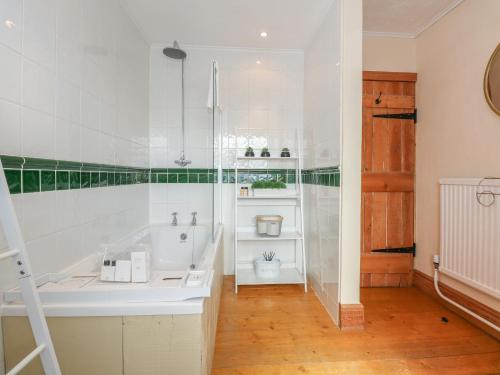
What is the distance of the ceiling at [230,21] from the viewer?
195cm

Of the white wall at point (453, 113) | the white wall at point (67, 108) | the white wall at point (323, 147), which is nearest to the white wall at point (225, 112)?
the white wall at point (323, 147)

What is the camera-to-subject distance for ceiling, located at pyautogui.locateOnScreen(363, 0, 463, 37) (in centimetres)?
202

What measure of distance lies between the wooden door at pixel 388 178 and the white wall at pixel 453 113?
0.27ft

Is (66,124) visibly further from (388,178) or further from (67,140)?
(388,178)

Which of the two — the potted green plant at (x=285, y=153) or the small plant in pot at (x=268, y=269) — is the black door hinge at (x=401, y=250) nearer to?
the small plant in pot at (x=268, y=269)

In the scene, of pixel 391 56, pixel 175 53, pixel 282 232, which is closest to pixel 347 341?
pixel 282 232

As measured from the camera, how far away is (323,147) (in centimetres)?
210

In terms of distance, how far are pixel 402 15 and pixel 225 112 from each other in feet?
5.47

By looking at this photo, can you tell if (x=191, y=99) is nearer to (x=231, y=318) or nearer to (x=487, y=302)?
(x=231, y=318)

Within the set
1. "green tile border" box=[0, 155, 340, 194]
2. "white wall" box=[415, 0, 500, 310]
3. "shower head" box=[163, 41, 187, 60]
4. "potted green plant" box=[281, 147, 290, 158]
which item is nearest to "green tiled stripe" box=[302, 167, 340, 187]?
"green tile border" box=[0, 155, 340, 194]

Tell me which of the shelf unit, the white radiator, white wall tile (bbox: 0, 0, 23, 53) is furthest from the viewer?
the shelf unit

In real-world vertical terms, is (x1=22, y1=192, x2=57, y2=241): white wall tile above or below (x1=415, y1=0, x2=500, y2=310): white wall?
below

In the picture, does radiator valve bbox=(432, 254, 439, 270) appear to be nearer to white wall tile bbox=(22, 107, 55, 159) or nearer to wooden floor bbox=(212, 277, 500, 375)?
wooden floor bbox=(212, 277, 500, 375)

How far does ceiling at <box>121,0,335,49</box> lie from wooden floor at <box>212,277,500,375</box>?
2215 millimetres
